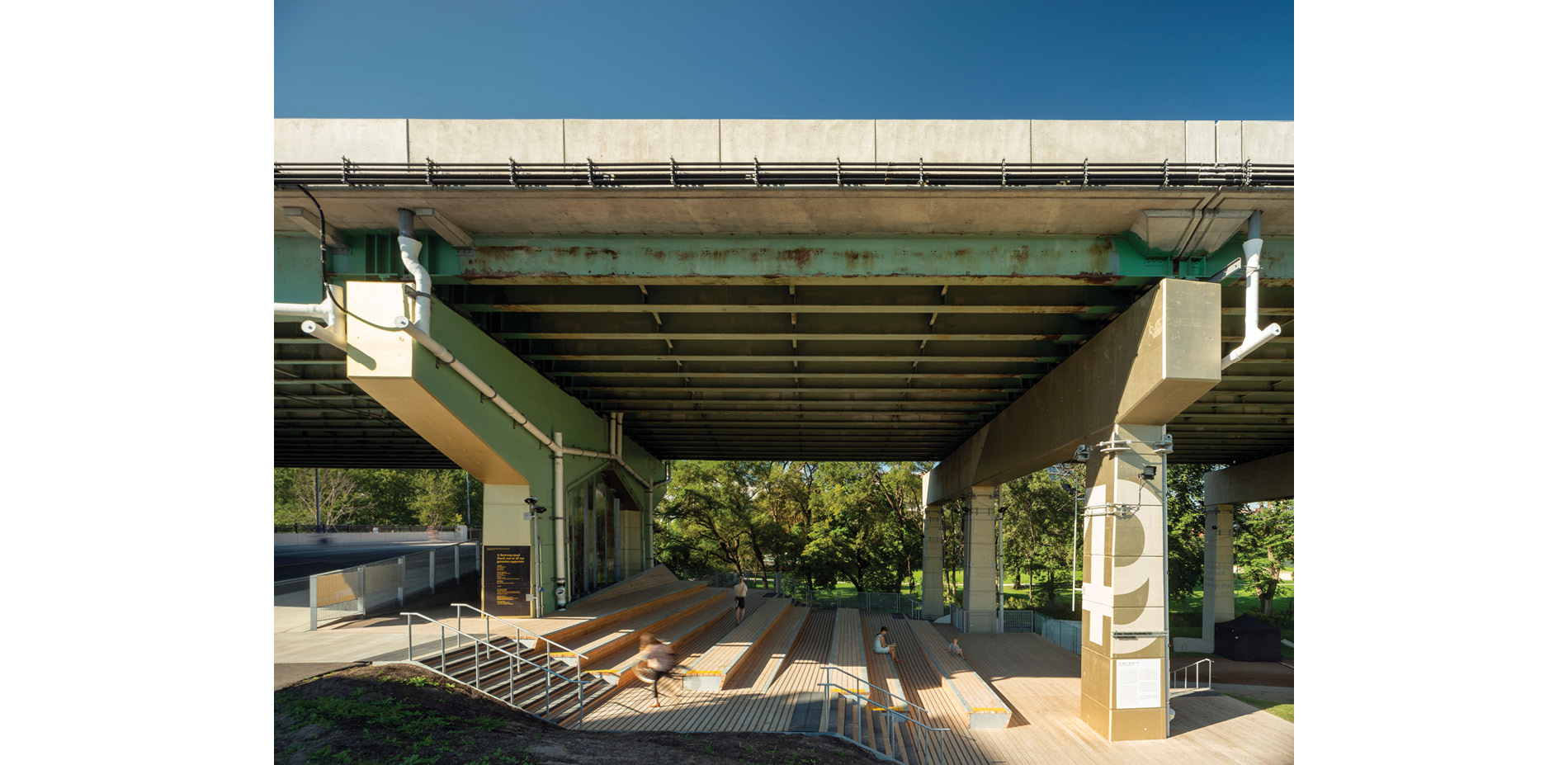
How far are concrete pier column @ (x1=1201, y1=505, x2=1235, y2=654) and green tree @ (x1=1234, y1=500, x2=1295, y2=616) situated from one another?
15381 millimetres

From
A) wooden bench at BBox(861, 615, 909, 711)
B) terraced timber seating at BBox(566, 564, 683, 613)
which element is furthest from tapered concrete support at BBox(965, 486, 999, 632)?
terraced timber seating at BBox(566, 564, 683, 613)

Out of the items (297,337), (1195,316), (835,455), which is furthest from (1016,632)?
(297,337)

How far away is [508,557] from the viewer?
47.8 feet

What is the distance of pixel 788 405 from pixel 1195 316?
1184 cm

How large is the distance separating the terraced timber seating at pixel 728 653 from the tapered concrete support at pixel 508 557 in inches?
170

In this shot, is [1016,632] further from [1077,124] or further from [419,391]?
[419,391]

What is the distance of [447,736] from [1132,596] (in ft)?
33.1

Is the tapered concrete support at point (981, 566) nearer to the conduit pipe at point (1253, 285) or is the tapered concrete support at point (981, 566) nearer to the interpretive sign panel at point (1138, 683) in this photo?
the interpretive sign panel at point (1138, 683)

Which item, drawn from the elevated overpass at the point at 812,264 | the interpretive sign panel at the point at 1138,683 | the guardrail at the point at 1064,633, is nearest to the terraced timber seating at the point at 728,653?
the elevated overpass at the point at 812,264

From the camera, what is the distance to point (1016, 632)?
2456cm

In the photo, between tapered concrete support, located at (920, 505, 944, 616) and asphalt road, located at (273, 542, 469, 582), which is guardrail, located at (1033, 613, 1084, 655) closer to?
tapered concrete support, located at (920, 505, 944, 616)

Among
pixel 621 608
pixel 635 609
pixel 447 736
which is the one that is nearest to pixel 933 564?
pixel 635 609

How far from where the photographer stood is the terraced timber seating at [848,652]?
12677mm

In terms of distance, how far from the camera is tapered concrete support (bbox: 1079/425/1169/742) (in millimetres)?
10633
